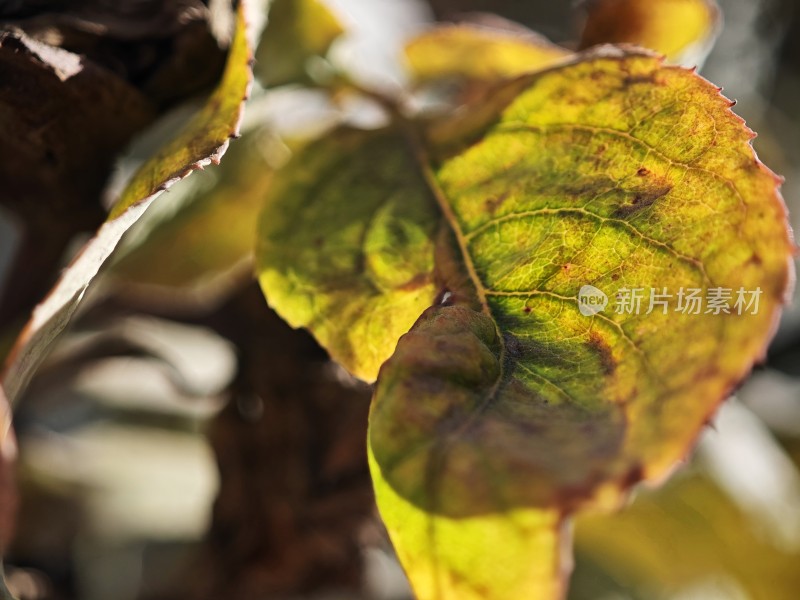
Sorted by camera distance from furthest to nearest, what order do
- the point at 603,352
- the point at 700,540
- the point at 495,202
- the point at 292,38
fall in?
the point at 700,540
the point at 292,38
the point at 495,202
the point at 603,352

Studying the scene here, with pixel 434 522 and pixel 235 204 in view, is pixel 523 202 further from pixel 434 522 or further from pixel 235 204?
pixel 235 204

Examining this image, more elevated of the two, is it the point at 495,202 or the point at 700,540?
the point at 495,202

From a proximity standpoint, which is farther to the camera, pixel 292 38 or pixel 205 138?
pixel 292 38

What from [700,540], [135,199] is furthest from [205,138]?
[700,540]

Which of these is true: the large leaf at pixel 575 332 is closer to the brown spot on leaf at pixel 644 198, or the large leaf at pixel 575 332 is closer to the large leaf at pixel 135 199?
the brown spot on leaf at pixel 644 198

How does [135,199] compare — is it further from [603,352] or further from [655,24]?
[655,24]

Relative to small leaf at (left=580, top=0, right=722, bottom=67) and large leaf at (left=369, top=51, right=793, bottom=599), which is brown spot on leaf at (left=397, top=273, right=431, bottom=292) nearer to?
large leaf at (left=369, top=51, right=793, bottom=599)
